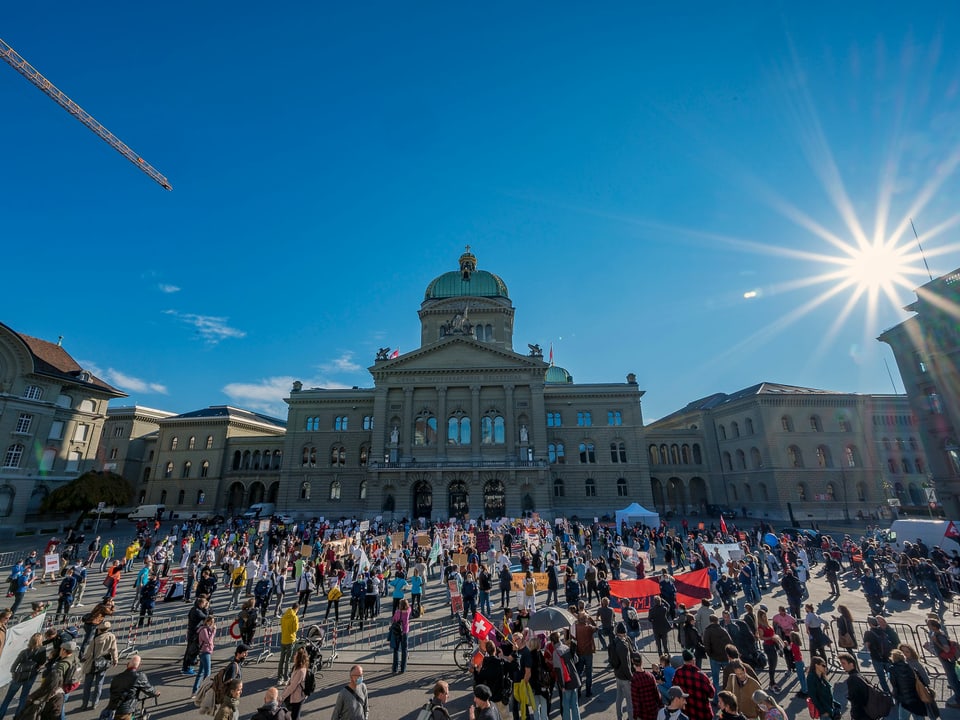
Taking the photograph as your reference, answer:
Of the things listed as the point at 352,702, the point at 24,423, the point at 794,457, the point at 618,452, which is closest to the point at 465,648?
the point at 352,702

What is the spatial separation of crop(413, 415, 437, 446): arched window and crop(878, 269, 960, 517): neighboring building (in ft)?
140

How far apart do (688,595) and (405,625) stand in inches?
364

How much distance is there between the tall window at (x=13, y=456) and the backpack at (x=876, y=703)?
189ft

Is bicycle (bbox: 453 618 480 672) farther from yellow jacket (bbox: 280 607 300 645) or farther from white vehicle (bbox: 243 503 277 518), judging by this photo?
white vehicle (bbox: 243 503 277 518)

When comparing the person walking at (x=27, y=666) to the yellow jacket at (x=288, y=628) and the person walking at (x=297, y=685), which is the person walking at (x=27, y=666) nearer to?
the yellow jacket at (x=288, y=628)

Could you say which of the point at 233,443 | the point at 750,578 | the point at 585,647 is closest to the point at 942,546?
the point at 750,578

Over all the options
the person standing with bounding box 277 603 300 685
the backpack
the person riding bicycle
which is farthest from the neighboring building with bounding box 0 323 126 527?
the backpack

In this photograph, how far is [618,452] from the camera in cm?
5103

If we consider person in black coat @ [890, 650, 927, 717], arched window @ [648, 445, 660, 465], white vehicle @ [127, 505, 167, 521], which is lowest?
person in black coat @ [890, 650, 927, 717]

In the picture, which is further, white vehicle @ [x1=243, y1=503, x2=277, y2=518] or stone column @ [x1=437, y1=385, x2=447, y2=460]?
white vehicle @ [x1=243, y1=503, x2=277, y2=518]

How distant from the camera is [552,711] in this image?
975 cm

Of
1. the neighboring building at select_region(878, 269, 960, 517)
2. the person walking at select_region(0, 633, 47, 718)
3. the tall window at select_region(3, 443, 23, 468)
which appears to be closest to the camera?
the person walking at select_region(0, 633, 47, 718)

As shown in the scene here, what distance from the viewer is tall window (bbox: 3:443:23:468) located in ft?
130

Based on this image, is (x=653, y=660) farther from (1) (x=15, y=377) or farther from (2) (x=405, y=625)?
(1) (x=15, y=377)
